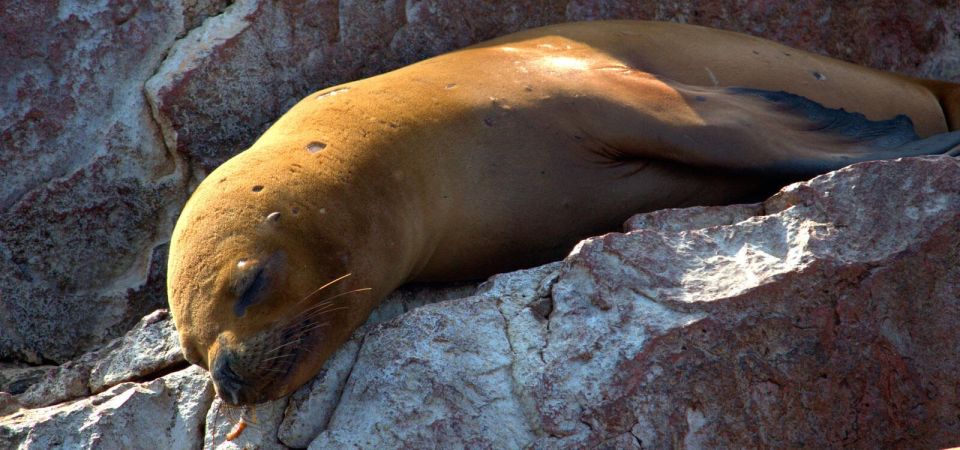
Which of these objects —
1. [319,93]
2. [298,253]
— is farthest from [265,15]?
[298,253]

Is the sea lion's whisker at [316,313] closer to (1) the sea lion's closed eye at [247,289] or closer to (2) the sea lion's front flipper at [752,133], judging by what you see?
(1) the sea lion's closed eye at [247,289]

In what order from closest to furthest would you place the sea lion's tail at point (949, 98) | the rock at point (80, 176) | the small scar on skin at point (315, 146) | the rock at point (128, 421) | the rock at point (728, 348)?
the rock at point (728, 348) < the rock at point (128, 421) < the small scar on skin at point (315, 146) < the rock at point (80, 176) < the sea lion's tail at point (949, 98)

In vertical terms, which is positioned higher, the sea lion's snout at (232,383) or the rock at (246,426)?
the sea lion's snout at (232,383)

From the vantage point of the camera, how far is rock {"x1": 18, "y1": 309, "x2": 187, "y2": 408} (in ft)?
12.8

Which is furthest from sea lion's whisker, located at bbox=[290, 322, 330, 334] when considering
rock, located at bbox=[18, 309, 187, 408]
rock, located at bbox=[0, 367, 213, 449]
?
rock, located at bbox=[18, 309, 187, 408]

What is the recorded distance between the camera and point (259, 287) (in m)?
3.59

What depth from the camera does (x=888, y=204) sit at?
135 inches

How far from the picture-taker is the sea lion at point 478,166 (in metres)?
3.63

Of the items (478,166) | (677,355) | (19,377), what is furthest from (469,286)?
(19,377)

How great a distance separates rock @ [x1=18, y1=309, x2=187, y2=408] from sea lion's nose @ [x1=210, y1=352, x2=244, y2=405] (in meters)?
0.45

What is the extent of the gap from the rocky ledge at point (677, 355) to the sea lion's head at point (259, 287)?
0.12 meters

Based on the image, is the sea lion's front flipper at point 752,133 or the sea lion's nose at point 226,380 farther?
the sea lion's front flipper at point 752,133

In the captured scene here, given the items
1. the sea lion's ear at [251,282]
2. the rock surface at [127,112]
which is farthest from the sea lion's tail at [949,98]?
the sea lion's ear at [251,282]

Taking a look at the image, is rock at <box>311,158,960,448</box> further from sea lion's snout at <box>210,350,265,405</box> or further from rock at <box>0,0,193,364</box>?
rock at <box>0,0,193,364</box>
